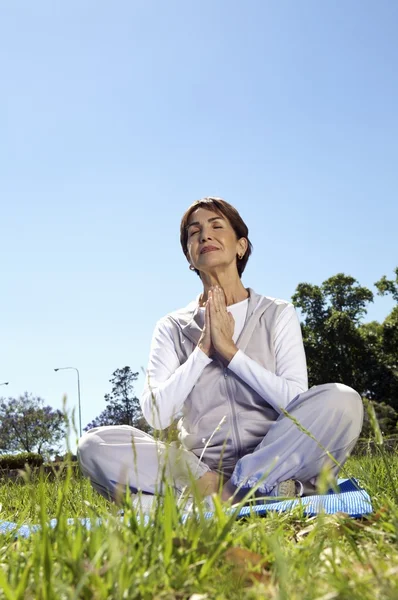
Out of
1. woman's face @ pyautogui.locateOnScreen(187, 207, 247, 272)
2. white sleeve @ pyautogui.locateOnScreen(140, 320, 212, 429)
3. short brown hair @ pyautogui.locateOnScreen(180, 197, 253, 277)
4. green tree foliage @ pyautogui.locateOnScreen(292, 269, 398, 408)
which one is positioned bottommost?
white sleeve @ pyautogui.locateOnScreen(140, 320, 212, 429)

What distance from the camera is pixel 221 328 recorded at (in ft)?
Result: 16.3

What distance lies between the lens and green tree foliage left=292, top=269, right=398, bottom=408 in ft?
145

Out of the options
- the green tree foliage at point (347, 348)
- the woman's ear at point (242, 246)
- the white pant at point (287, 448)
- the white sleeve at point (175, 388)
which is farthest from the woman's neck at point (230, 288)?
the green tree foliage at point (347, 348)

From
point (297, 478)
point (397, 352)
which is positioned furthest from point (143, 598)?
point (397, 352)

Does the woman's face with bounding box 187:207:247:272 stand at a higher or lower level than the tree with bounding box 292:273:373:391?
lower

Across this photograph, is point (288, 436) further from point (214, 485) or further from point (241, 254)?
point (241, 254)

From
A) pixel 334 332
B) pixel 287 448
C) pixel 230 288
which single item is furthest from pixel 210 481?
pixel 334 332

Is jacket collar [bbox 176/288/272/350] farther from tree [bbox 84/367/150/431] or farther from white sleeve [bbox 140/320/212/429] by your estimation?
tree [bbox 84/367/150/431]

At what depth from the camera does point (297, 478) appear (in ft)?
15.5

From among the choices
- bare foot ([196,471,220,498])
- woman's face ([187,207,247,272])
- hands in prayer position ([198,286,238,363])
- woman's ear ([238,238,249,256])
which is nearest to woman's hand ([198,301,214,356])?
hands in prayer position ([198,286,238,363])

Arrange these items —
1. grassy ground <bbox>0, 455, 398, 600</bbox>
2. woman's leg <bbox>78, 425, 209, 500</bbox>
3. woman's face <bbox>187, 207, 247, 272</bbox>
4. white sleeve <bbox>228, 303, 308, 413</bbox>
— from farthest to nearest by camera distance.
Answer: woman's face <bbox>187, 207, 247, 272</bbox>, white sleeve <bbox>228, 303, 308, 413</bbox>, woman's leg <bbox>78, 425, 209, 500</bbox>, grassy ground <bbox>0, 455, 398, 600</bbox>

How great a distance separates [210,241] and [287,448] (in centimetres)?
180

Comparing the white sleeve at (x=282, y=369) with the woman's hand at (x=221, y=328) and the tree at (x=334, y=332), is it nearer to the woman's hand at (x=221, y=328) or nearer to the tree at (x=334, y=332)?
the woman's hand at (x=221, y=328)

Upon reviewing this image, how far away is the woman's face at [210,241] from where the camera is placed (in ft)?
18.0
